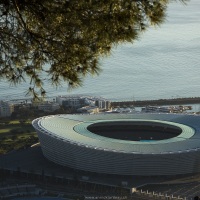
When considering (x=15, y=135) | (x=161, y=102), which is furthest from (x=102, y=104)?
(x=15, y=135)

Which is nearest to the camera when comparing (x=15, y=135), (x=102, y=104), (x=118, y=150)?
(x=118, y=150)

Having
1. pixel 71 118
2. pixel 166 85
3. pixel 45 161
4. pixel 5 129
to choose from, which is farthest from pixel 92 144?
pixel 166 85

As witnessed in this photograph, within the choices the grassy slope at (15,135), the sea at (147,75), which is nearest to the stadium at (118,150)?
the grassy slope at (15,135)

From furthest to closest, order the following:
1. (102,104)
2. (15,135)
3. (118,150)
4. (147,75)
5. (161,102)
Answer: (147,75) < (161,102) < (102,104) < (15,135) < (118,150)

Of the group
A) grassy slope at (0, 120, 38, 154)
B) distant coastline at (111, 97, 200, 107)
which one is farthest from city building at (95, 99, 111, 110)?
grassy slope at (0, 120, 38, 154)

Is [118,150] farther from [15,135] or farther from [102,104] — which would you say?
[102,104]

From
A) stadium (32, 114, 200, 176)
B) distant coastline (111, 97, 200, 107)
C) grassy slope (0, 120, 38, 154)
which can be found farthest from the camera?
distant coastline (111, 97, 200, 107)

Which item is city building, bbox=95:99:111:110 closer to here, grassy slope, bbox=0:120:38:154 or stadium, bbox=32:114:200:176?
grassy slope, bbox=0:120:38:154

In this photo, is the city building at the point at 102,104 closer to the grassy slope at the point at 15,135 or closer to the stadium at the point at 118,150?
the grassy slope at the point at 15,135
